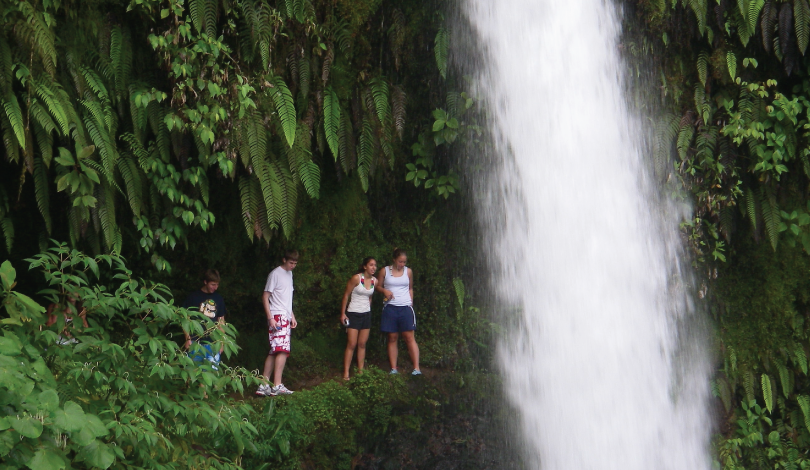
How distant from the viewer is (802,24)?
25.7 ft

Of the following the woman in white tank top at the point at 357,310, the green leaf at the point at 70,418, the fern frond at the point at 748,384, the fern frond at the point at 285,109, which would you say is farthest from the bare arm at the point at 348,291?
the fern frond at the point at 748,384

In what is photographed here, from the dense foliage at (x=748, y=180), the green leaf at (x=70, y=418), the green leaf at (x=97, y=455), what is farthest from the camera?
the dense foliage at (x=748, y=180)

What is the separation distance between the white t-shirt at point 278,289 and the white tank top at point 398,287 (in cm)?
120

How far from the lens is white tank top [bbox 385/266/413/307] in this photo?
796 cm

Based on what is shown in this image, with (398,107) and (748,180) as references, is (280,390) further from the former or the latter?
(748,180)

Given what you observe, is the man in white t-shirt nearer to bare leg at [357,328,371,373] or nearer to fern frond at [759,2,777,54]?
bare leg at [357,328,371,373]

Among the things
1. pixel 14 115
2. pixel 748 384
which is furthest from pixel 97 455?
pixel 748 384

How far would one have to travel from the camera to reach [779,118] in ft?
26.3

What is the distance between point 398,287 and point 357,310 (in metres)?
0.53

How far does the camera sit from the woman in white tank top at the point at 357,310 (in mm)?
7812

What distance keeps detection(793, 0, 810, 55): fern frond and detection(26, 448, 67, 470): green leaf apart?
26.7ft

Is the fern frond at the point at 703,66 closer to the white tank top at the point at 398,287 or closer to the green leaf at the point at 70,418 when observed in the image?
the white tank top at the point at 398,287

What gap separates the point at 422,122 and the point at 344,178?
1.26m

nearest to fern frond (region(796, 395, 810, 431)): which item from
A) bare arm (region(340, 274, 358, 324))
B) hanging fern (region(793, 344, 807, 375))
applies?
hanging fern (region(793, 344, 807, 375))
